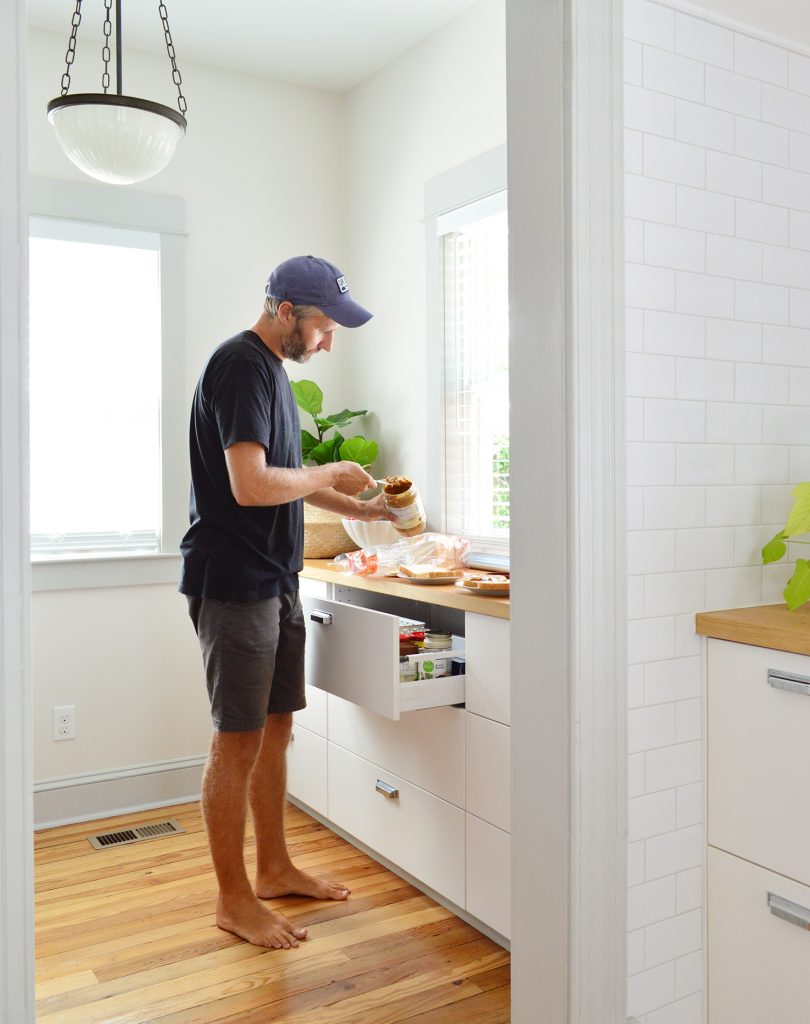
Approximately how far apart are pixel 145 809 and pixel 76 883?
0.63 m

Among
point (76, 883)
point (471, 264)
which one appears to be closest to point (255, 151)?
point (471, 264)

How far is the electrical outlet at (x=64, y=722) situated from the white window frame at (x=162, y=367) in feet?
1.40

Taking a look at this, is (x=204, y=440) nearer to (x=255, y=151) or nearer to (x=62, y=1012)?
(x=62, y=1012)

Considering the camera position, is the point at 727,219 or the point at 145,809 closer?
the point at 727,219

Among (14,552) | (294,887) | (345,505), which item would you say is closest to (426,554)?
(345,505)

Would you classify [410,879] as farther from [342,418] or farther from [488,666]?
[342,418]

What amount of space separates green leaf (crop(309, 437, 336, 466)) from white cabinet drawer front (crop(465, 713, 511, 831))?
4.82 feet

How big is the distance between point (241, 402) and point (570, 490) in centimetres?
103

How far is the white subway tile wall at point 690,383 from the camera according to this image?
5.40 ft

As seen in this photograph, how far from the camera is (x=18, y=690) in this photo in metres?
1.17

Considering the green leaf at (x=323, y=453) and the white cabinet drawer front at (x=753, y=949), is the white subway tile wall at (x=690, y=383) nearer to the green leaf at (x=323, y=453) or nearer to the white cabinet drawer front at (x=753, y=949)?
the white cabinet drawer front at (x=753, y=949)

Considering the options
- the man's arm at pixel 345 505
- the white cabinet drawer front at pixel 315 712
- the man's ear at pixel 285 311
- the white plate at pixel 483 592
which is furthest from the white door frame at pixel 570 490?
the white cabinet drawer front at pixel 315 712

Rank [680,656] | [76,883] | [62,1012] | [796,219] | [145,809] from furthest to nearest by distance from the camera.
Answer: [145,809] → [76,883] → [62,1012] → [796,219] → [680,656]

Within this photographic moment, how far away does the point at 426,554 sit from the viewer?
9.66ft
